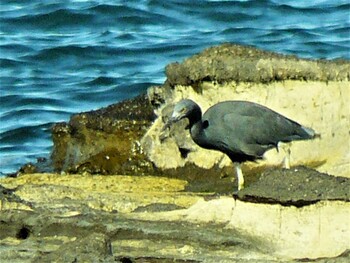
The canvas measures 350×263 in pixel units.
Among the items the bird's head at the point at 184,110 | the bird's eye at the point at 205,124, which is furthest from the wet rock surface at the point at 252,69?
the bird's head at the point at 184,110

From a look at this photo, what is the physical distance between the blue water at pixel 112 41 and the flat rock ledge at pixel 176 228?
190 inches

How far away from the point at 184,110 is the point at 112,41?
24.6ft

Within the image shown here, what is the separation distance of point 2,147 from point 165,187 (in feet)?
13.0

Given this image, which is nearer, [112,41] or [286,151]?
[286,151]

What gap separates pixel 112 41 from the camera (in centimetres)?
1545

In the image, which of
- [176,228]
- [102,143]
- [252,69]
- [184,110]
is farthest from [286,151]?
[176,228]

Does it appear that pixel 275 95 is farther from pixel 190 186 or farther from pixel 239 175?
pixel 190 186

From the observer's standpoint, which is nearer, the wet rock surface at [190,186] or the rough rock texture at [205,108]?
the wet rock surface at [190,186]

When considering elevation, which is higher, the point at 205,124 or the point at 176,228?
the point at 205,124

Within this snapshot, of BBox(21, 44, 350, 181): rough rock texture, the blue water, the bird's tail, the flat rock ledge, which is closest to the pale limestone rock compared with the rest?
BBox(21, 44, 350, 181): rough rock texture

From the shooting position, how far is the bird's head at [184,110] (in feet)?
26.4

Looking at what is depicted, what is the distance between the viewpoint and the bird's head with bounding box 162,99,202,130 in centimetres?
805

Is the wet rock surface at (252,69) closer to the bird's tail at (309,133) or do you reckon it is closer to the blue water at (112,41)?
the bird's tail at (309,133)

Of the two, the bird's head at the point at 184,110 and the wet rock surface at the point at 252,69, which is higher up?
the wet rock surface at the point at 252,69
